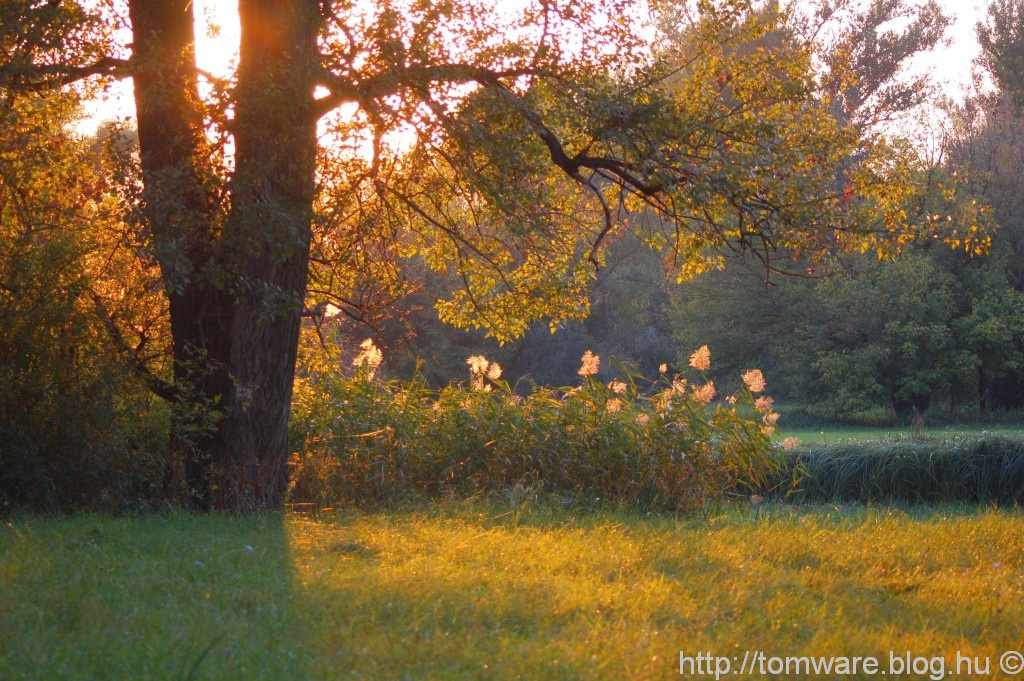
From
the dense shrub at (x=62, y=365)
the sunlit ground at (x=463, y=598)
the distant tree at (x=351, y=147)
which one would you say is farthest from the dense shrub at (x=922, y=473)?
the dense shrub at (x=62, y=365)

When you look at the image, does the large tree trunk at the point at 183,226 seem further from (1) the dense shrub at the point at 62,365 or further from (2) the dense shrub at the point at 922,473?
(2) the dense shrub at the point at 922,473

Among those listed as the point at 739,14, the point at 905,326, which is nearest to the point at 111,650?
the point at 739,14

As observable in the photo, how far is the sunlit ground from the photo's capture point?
460 centimetres

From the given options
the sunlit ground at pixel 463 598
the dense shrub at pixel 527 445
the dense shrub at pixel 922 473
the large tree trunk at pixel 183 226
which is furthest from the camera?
the dense shrub at pixel 922 473

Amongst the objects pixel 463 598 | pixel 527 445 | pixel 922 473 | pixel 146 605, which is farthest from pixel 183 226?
pixel 922 473

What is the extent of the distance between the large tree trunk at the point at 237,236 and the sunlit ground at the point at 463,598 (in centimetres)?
113

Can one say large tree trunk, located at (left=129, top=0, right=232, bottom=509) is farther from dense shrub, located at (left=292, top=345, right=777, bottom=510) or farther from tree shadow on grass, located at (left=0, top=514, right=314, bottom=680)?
tree shadow on grass, located at (left=0, top=514, right=314, bottom=680)

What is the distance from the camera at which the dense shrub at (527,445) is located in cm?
1057

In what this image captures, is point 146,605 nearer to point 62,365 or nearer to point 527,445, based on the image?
point 62,365

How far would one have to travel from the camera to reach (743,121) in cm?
974

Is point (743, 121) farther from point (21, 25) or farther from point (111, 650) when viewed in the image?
point (111, 650)

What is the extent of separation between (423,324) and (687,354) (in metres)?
11.4

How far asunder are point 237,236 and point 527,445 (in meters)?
4.35

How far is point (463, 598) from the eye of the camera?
18.6 feet
